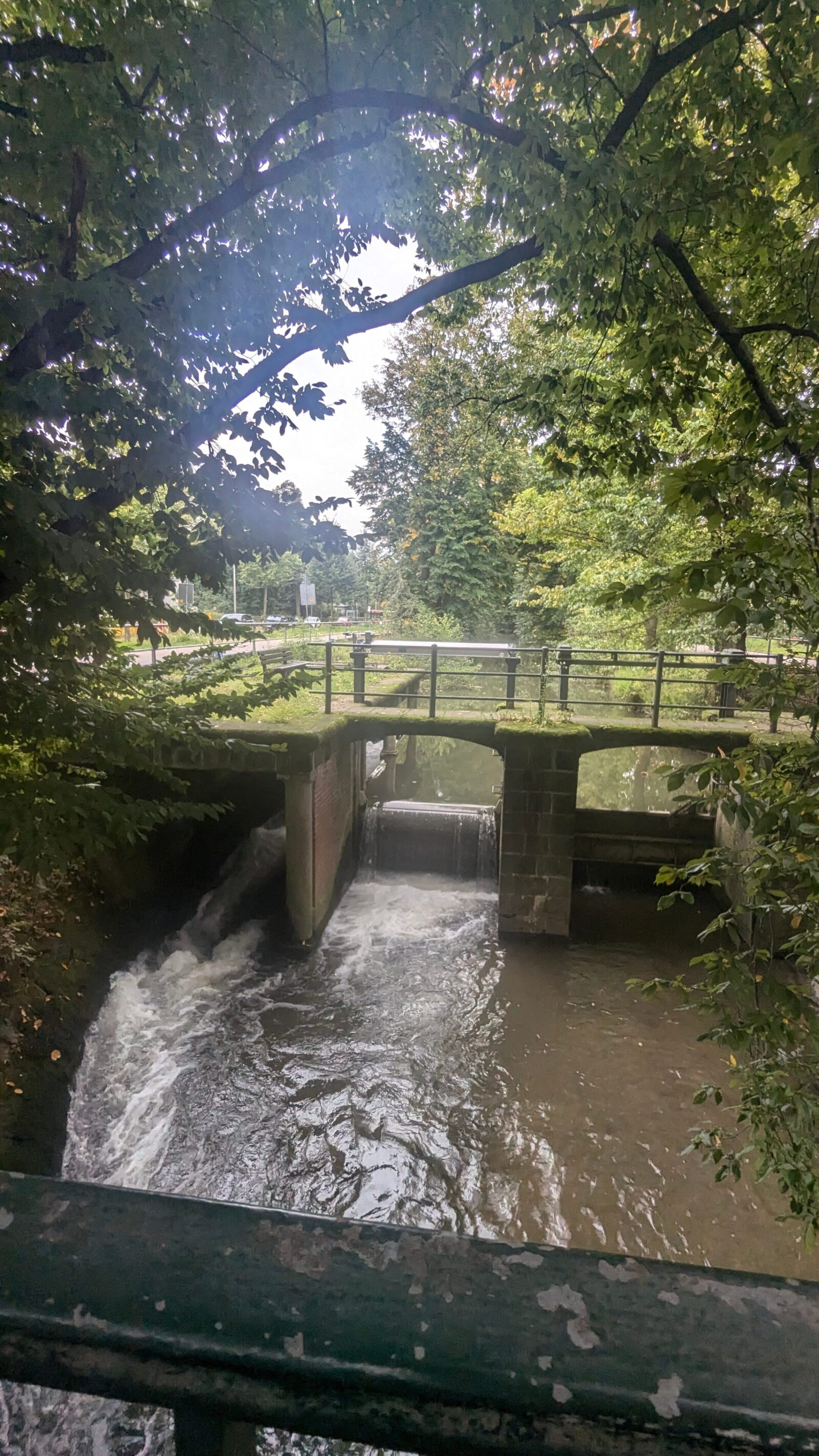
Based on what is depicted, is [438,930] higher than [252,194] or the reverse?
the reverse

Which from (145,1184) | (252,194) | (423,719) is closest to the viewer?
(252,194)

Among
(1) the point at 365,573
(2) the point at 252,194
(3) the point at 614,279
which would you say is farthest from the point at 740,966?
(1) the point at 365,573

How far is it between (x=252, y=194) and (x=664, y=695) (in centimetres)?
1001

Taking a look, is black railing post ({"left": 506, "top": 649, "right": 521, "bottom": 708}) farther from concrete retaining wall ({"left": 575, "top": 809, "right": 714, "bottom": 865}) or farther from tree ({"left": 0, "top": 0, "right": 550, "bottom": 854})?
tree ({"left": 0, "top": 0, "right": 550, "bottom": 854})

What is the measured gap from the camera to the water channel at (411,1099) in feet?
16.4

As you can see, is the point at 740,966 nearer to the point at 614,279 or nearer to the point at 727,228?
the point at 614,279

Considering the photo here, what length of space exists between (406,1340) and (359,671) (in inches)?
368

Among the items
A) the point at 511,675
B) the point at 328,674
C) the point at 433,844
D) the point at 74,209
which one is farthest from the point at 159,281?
the point at 433,844

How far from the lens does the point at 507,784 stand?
356 inches

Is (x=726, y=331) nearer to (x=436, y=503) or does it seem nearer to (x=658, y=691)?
(x=658, y=691)

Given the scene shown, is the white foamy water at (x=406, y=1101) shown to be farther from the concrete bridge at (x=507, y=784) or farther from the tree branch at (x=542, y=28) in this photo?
the tree branch at (x=542, y=28)

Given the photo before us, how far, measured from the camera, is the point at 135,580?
2.68 metres

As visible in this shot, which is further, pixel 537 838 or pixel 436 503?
pixel 436 503

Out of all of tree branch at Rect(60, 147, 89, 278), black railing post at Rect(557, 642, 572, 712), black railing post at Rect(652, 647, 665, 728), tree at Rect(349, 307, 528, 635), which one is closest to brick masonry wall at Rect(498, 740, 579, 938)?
black railing post at Rect(557, 642, 572, 712)
